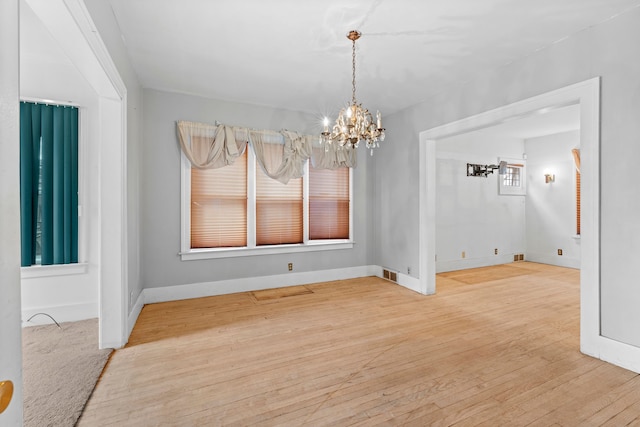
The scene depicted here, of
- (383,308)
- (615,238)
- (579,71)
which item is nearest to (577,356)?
(615,238)

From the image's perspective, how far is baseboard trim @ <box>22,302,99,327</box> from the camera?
327cm

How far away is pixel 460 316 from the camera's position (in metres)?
3.61

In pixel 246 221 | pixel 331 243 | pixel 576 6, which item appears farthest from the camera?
pixel 331 243

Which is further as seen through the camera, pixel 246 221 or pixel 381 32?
pixel 246 221

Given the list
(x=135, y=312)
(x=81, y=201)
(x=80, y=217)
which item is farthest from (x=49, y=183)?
(x=135, y=312)

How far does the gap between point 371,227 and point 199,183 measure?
299 centimetres

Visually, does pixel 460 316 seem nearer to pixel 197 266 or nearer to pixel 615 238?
pixel 615 238

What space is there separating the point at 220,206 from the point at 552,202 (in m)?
7.00

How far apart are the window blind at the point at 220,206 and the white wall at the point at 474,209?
12.6 feet

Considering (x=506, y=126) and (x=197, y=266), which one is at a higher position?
(x=506, y=126)

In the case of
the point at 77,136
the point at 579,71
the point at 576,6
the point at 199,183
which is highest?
the point at 576,6

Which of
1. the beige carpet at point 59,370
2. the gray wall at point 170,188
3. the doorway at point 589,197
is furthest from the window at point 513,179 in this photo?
the beige carpet at point 59,370

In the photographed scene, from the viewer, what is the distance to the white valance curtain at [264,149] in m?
4.22

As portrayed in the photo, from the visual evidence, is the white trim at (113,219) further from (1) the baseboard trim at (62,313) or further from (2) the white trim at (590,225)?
(2) the white trim at (590,225)
